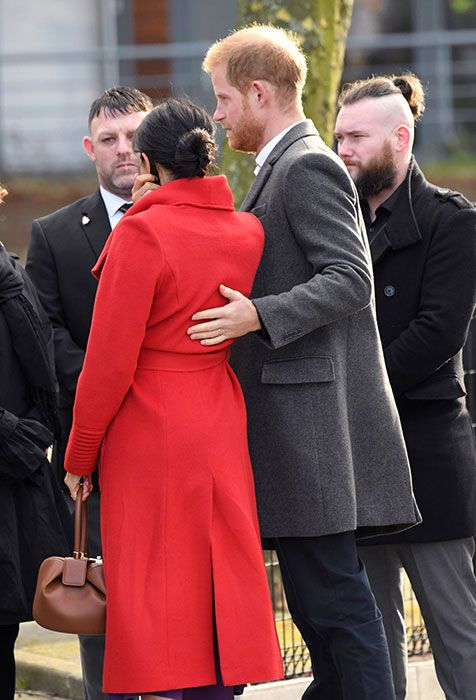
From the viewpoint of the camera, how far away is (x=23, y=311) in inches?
165

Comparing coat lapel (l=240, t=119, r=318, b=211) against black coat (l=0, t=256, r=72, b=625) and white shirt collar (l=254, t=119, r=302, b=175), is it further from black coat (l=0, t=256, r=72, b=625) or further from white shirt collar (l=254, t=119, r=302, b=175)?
black coat (l=0, t=256, r=72, b=625)

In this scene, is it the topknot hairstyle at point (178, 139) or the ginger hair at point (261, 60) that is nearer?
the topknot hairstyle at point (178, 139)

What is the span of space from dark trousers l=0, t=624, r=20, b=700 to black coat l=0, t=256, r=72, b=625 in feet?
0.40

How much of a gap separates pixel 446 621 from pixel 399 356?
2.71 feet

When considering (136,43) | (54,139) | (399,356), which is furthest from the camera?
(136,43)

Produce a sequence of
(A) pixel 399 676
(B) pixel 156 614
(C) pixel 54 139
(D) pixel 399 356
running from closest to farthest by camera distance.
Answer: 1. (B) pixel 156 614
2. (D) pixel 399 356
3. (A) pixel 399 676
4. (C) pixel 54 139

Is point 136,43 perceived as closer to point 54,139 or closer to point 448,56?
point 54,139

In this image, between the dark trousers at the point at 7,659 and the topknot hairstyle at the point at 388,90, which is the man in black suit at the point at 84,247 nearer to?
the dark trousers at the point at 7,659

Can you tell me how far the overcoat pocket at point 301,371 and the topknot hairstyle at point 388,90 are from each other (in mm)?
1080

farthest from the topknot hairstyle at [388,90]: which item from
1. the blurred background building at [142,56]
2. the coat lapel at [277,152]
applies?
the blurred background building at [142,56]

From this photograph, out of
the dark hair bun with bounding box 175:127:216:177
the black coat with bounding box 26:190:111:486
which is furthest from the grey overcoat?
the black coat with bounding box 26:190:111:486

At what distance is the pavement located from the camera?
5008 millimetres

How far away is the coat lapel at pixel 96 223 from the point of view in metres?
4.77

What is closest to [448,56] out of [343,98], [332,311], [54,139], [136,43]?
[136,43]
